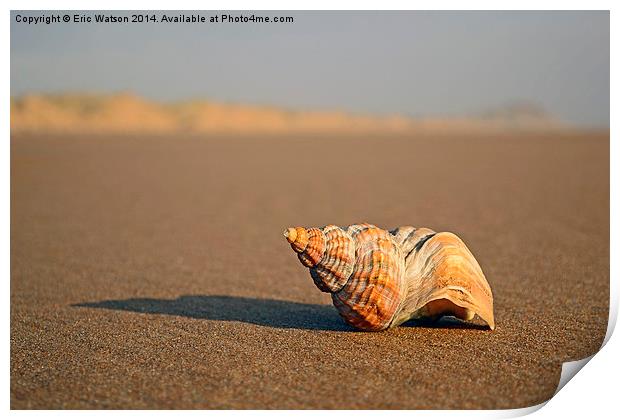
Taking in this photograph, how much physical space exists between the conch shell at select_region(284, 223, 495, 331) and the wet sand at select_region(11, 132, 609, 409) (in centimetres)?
16

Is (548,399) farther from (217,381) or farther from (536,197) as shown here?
(536,197)

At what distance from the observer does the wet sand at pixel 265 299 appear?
375cm

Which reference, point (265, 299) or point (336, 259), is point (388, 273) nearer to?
point (336, 259)

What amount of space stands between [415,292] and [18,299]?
318 centimetres

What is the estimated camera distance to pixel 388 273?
14.1 feet

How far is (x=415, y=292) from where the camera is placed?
441 cm

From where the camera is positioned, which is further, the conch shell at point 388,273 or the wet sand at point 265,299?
the conch shell at point 388,273

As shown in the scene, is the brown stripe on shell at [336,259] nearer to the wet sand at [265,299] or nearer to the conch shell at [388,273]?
the conch shell at [388,273]

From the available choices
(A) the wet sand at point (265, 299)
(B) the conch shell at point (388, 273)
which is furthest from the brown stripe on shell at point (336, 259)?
(A) the wet sand at point (265, 299)

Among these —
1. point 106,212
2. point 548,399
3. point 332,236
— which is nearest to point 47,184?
point 106,212

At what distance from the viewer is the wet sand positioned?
3748 millimetres

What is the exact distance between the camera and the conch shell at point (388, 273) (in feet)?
14.0

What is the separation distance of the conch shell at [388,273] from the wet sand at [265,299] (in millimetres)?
164

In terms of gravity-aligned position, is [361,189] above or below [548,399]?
above
